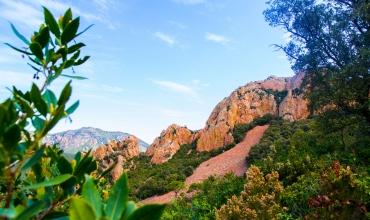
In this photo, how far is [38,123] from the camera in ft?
2.49

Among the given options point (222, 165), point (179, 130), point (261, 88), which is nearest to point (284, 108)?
point (261, 88)

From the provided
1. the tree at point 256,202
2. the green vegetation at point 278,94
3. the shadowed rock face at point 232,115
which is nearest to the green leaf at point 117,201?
the tree at point 256,202

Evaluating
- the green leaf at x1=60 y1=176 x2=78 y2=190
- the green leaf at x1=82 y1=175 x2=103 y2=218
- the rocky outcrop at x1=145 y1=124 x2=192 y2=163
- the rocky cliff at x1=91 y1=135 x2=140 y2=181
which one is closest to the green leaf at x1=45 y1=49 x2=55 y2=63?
the green leaf at x1=60 y1=176 x2=78 y2=190

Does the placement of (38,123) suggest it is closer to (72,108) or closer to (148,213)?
(72,108)

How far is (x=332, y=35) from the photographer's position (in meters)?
8.95

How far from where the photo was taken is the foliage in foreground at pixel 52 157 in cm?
52

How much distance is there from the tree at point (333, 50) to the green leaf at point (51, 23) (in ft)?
29.3

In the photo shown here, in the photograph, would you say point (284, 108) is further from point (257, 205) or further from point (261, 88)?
point (257, 205)

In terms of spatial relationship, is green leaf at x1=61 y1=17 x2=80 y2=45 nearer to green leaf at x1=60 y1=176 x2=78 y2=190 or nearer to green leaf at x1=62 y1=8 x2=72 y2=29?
green leaf at x1=62 y1=8 x2=72 y2=29

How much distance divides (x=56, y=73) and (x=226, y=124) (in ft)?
103

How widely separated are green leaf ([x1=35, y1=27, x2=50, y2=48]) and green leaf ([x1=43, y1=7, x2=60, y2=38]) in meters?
0.05

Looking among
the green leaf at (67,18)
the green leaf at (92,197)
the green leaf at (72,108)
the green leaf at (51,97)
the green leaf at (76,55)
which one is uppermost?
the green leaf at (67,18)

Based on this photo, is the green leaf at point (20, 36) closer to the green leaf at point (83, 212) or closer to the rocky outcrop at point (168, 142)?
the green leaf at point (83, 212)

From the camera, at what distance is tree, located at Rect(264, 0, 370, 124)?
798 cm
